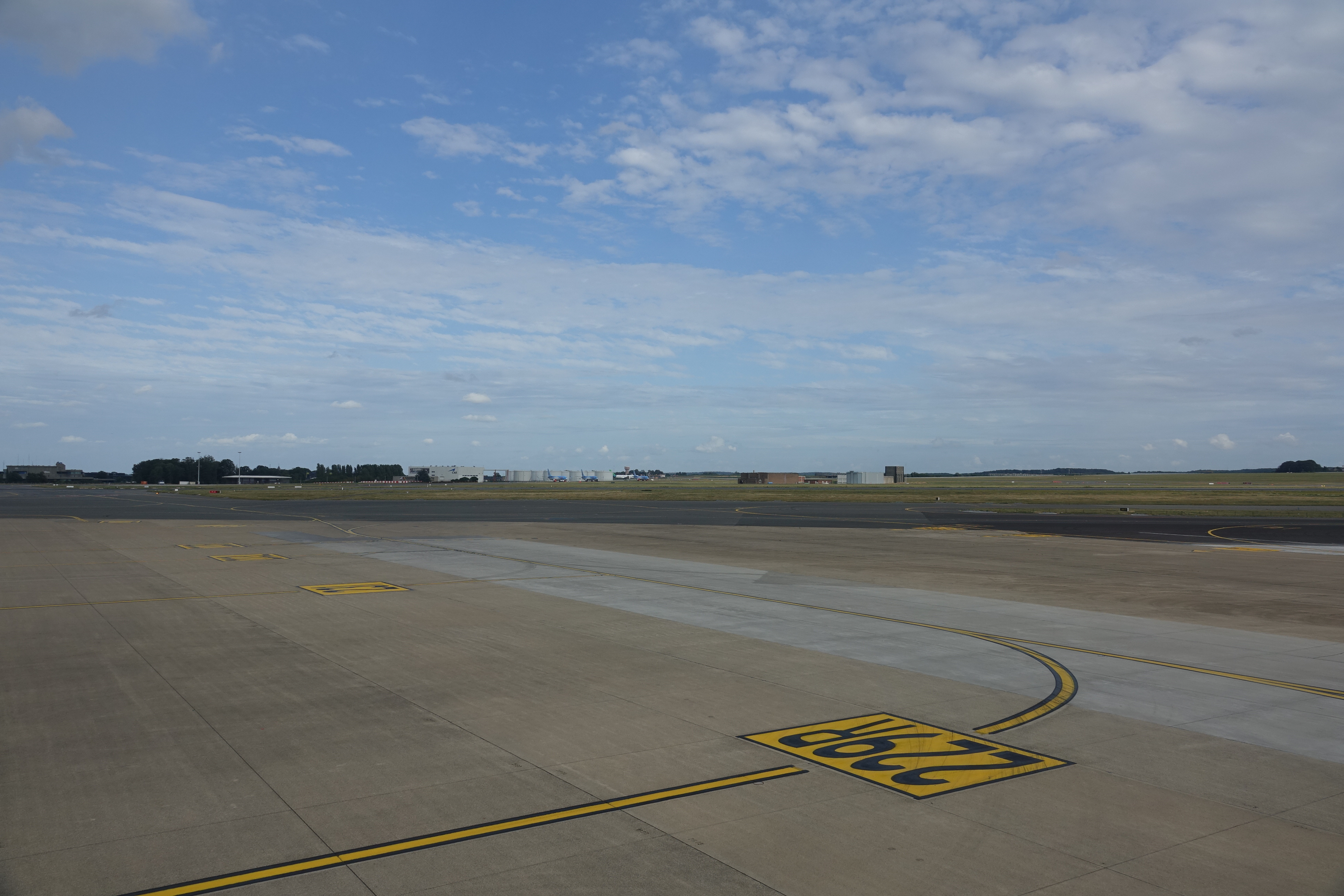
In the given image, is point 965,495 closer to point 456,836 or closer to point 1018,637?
point 1018,637

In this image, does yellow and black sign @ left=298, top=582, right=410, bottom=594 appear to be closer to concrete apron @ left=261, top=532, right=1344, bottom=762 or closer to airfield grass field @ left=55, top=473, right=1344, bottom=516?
concrete apron @ left=261, top=532, right=1344, bottom=762

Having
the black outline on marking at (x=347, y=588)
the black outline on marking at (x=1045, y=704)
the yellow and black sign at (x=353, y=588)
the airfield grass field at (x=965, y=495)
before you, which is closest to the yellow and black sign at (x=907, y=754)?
the black outline on marking at (x=1045, y=704)

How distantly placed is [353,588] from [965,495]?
271 feet

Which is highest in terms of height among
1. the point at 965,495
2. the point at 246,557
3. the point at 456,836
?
the point at 965,495

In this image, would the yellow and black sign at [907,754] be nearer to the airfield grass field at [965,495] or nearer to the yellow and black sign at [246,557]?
the yellow and black sign at [246,557]

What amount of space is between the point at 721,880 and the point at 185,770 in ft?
17.1

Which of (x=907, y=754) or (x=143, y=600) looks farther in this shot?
(x=143, y=600)

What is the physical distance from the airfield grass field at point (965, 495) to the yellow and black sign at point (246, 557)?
4889 cm

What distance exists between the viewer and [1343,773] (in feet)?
25.6

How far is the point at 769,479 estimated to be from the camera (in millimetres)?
188500

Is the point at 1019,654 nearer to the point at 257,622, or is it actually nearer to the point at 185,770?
the point at 185,770

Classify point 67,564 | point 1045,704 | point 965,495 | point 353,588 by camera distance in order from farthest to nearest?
point 965,495
point 67,564
point 353,588
point 1045,704

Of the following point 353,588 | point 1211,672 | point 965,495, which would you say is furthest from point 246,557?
point 965,495

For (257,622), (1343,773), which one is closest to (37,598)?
(257,622)
